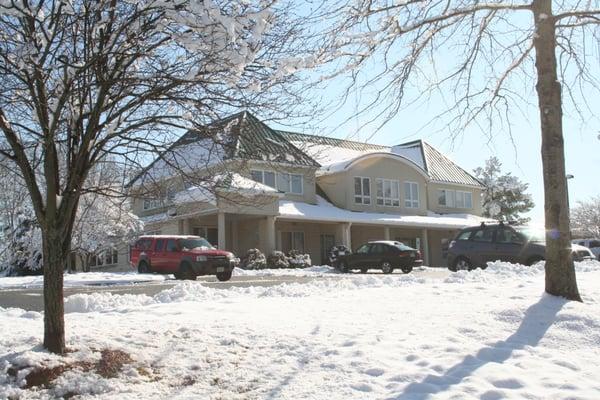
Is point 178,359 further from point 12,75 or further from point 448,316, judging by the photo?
point 448,316

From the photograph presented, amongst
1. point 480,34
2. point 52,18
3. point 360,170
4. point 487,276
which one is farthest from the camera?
point 360,170

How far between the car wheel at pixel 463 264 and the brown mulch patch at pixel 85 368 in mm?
15036

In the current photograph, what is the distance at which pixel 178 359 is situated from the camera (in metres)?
6.38

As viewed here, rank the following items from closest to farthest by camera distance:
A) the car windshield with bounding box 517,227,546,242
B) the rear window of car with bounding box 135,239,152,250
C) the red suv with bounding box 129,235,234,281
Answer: the car windshield with bounding box 517,227,546,242 < the red suv with bounding box 129,235,234,281 < the rear window of car with bounding box 135,239,152,250

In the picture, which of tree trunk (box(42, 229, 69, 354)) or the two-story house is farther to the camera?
the two-story house

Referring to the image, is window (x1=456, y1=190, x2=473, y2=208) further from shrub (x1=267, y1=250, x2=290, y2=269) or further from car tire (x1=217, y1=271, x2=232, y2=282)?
car tire (x1=217, y1=271, x2=232, y2=282)

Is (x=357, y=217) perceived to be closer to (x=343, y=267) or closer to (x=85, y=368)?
(x=343, y=267)

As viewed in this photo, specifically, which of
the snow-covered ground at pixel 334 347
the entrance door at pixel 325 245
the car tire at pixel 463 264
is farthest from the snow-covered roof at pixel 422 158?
the snow-covered ground at pixel 334 347

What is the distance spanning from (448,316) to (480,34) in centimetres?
513

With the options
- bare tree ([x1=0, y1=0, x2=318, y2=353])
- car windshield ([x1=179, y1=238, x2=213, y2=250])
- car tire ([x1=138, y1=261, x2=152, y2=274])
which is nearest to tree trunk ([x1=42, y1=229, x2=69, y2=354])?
bare tree ([x1=0, y1=0, x2=318, y2=353])

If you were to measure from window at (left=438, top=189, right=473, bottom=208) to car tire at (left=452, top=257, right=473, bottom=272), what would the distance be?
896 inches

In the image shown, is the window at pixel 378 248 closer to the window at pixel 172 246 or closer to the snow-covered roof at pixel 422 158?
the window at pixel 172 246

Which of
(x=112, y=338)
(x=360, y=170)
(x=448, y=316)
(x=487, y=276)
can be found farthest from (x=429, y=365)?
(x=360, y=170)

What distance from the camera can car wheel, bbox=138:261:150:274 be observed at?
76.6 ft
